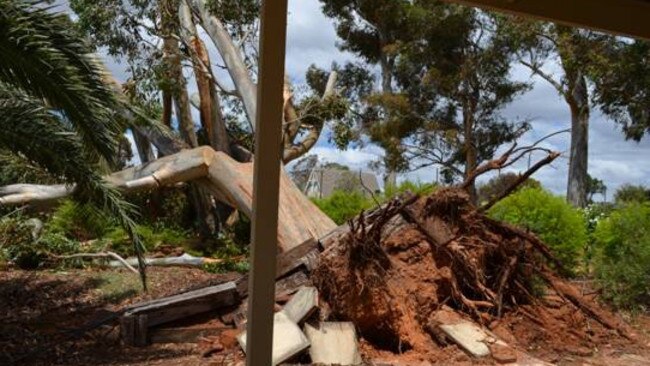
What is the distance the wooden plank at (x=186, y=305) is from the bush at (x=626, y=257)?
14.6ft

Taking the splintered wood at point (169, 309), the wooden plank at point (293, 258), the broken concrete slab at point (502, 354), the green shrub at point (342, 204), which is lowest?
the broken concrete slab at point (502, 354)

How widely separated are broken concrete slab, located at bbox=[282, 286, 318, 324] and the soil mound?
0.16 metres

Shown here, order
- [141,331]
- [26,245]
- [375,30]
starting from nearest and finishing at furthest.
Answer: [141,331] < [26,245] < [375,30]

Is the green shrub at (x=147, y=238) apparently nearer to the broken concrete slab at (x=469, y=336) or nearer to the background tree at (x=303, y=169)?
the background tree at (x=303, y=169)

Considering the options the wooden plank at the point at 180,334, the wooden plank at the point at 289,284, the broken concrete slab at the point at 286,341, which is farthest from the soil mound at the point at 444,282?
the wooden plank at the point at 180,334

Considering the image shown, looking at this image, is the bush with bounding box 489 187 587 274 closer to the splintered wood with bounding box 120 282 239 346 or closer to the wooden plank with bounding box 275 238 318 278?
the wooden plank with bounding box 275 238 318 278

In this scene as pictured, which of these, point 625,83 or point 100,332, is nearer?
point 100,332

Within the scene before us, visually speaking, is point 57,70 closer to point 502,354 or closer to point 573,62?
point 502,354

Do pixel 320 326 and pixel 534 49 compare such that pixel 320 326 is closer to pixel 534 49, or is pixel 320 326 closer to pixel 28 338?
pixel 28 338

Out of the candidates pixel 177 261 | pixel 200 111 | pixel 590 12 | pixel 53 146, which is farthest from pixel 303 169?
pixel 590 12

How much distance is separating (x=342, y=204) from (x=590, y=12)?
709cm

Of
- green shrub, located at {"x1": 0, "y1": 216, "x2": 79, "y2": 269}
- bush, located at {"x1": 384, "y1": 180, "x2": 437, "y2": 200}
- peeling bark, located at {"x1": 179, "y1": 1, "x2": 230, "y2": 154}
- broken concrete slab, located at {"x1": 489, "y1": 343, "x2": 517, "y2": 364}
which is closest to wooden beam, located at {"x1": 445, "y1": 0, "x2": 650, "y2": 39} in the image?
broken concrete slab, located at {"x1": 489, "y1": 343, "x2": 517, "y2": 364}

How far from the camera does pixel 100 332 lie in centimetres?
616

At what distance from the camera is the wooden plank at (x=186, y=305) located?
227 inches
